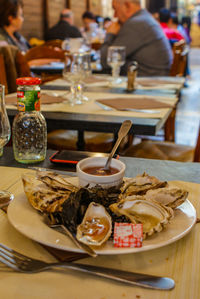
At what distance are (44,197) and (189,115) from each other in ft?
15.5

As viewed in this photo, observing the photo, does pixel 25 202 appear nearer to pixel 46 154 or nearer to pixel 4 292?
pixel 4 292

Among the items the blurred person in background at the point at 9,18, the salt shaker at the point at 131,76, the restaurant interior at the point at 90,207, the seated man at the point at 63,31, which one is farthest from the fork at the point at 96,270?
→ the seated man at the point at 63,31

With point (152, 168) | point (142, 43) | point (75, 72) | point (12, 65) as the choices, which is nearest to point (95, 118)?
point (75, 72)

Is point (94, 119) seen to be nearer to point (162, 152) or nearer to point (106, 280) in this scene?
point (162, 152)

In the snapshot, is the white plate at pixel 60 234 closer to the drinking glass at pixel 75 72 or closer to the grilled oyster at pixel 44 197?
the grilled oyster at pixel 44 197

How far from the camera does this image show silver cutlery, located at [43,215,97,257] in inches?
22.9

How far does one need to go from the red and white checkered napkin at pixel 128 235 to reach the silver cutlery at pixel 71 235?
49 millimetres

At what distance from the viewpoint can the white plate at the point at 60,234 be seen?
60 centimetres

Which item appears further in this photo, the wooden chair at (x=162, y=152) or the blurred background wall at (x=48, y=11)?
the blurred background wall at (x=48, y=11)

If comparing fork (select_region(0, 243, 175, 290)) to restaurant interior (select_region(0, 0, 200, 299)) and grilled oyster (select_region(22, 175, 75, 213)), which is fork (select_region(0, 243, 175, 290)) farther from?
grilled oyster (select_region(22, 175, 75, 213))

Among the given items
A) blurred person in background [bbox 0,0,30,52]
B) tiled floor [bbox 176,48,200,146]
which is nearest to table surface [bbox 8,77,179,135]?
tiled floor [bbox 176,48,200,146]

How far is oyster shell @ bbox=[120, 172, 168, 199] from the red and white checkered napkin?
0.12 meters

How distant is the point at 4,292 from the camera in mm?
552

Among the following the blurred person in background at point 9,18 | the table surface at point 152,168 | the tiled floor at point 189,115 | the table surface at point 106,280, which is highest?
the blurred person in background at point 9,18
